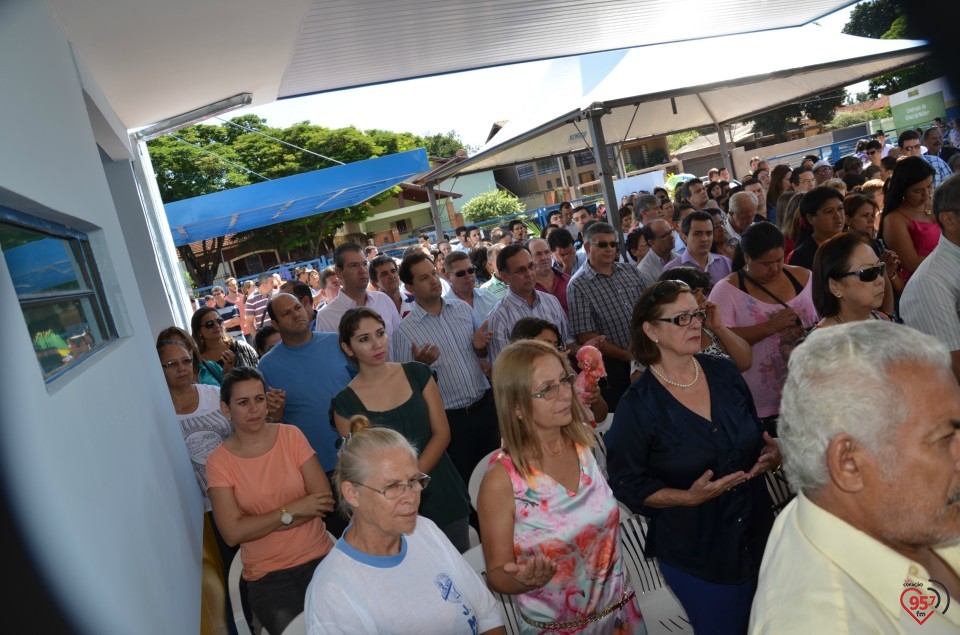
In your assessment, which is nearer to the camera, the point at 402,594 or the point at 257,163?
the point at 402,594

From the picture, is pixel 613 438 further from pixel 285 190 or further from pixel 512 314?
pixel 285 190

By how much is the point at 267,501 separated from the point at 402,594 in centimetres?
138

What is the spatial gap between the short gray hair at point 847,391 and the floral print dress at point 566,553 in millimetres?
1248

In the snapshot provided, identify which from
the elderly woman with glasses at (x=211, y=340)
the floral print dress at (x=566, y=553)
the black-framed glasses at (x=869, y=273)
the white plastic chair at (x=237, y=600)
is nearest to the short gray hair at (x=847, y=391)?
the floral print dress at (x=566, y=553)

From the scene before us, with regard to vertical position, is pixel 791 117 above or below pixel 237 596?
above

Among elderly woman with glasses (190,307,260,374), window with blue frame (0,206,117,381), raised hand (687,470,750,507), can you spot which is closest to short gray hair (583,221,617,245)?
elderly woman with glasses (190,307,260,374)

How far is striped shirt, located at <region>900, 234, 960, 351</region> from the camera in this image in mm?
3266

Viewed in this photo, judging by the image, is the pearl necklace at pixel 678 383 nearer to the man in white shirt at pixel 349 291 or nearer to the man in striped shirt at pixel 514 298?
the man in striped shirt at pixel 514 298

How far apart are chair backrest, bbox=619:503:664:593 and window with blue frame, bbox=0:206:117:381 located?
239cm

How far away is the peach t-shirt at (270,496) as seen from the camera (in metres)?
3.48

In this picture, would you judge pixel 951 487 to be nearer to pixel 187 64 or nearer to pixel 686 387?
pixel 686 387

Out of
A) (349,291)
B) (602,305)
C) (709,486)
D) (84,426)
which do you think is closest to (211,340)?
(349,291)

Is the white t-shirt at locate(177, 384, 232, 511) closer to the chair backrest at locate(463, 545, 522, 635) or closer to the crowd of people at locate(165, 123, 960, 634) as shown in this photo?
the crowd of people at locate(165, 123, 960, 634)

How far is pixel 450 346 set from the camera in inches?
194
